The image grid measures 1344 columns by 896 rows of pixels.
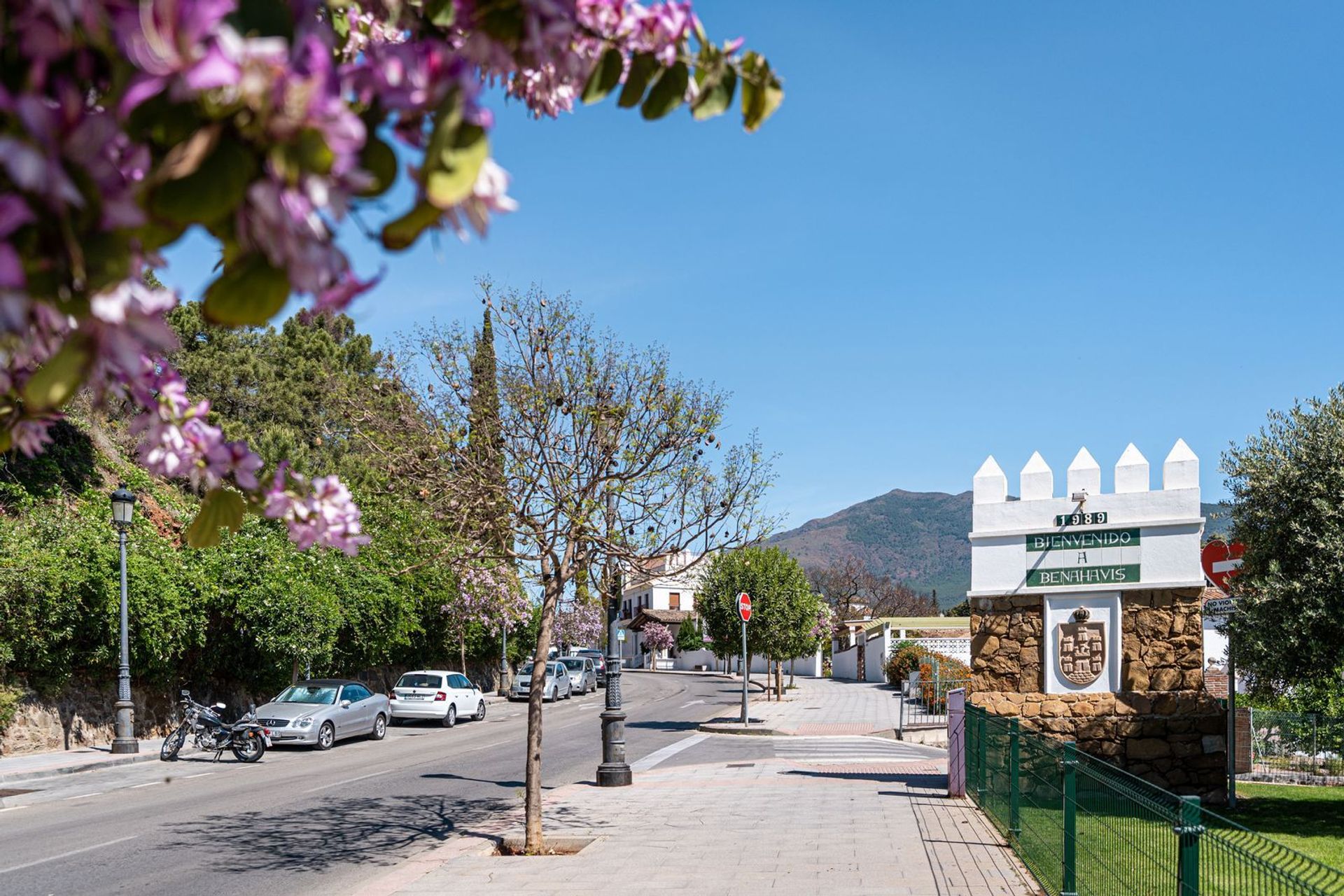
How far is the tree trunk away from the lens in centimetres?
1109

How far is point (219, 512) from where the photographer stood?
2893 millimetres

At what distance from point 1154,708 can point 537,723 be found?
9.04 metres

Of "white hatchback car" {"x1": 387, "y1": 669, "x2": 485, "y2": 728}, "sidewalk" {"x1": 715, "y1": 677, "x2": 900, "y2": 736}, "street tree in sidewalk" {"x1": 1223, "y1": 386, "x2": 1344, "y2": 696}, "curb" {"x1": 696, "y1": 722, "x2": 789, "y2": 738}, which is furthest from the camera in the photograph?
"white hatchback car" {"x1": 387, "y1": 669, "x2": 485, "y2": 728}

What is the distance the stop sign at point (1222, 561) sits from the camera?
14758 mm

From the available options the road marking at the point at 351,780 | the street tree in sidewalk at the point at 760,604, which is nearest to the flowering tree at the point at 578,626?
the street tree in sidewalk at the point at 760,604

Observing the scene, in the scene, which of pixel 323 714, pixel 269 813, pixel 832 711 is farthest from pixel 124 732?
pixel 832 711

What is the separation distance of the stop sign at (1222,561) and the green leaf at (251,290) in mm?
15241

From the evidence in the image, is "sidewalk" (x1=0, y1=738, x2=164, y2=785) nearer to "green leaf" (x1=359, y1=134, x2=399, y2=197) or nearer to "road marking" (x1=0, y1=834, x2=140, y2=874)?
"road marking" (x1=0, y1=834, x2=140, y2=874)

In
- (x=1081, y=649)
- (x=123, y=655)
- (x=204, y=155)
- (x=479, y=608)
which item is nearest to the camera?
(x=204, y=155)

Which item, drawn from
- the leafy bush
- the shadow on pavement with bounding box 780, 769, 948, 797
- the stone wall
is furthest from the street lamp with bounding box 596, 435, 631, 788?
the leafy bush

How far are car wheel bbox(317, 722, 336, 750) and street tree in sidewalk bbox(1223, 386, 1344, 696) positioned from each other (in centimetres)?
1842

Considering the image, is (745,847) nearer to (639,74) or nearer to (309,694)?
(639,74)

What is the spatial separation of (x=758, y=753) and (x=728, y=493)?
11563 mm

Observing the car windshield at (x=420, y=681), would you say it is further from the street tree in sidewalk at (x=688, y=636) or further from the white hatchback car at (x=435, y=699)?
the street tree in sidewalk at (x=688, y=636)
